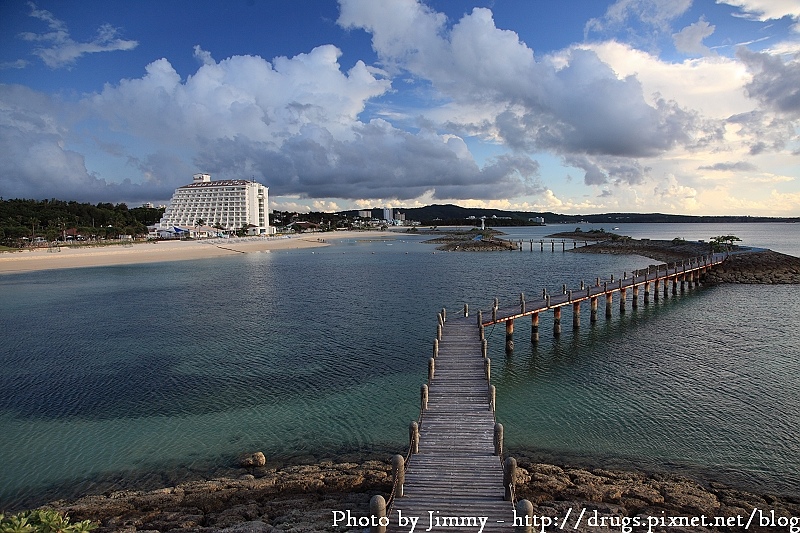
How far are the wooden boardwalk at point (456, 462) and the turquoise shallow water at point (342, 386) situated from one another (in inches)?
89.0

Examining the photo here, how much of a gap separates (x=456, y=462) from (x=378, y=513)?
3487 mm

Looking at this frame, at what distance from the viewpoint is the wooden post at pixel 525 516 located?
28.1 ft

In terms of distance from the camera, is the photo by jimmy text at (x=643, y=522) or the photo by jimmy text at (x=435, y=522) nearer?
the photo by jimmy text at (x=435, y=522)

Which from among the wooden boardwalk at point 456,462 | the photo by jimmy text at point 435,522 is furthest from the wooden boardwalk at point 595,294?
the photo by jimmy text at point 435,522

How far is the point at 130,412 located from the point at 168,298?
29.6m

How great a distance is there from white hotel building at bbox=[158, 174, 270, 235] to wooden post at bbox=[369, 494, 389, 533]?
17141 centimetres

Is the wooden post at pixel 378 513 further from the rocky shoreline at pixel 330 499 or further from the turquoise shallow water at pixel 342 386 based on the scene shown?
the turquoise shallow water at pixel 342 386

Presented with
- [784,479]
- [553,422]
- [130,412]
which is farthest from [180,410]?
[784,479]

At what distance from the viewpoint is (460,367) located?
59.9ft

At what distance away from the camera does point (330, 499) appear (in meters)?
12.6

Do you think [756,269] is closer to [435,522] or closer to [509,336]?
[509,336]

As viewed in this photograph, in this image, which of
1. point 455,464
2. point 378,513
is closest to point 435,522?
point 378,513

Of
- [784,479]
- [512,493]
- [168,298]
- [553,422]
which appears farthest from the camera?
[168,298]

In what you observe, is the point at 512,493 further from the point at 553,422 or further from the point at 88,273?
the point at 88,273
